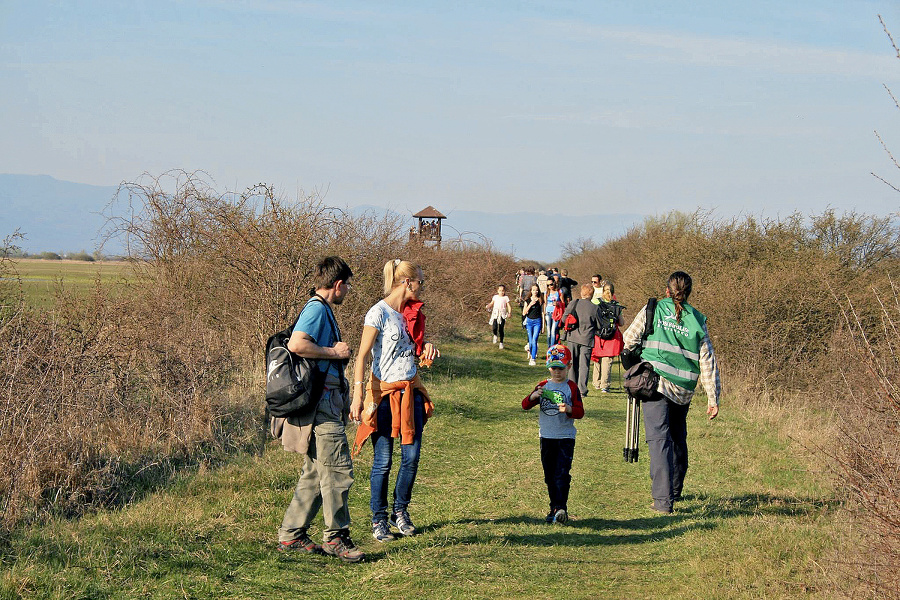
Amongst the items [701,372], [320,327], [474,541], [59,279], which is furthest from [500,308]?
[320,327]

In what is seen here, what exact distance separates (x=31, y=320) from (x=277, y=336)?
14.6ft

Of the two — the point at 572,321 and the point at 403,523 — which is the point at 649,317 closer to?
the point at 403,523

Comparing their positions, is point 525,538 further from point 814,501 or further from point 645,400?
point 814,501

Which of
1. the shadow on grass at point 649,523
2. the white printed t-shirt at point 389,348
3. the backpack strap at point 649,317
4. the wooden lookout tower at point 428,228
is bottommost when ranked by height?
the shadow on grass at point 649,523

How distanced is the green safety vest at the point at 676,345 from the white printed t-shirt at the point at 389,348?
2.38 m

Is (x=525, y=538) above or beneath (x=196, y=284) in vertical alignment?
beneath

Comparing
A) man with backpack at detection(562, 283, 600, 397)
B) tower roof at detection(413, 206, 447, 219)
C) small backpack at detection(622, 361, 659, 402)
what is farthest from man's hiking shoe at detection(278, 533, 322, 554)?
tower roof at detection(413, 206, 447, 219)

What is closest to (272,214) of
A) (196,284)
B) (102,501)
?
(196,284)

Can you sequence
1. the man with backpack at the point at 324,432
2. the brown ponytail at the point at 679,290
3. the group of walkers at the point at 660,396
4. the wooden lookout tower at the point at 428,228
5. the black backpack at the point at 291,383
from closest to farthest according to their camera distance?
the black backpack at the point at 291,383 < the man with backpack at the point at 324,432 < the group of walkers at the point at 660,396 < the brown ponytail at the point at 679,290 < the wooden lookout tower at the point at 428,228

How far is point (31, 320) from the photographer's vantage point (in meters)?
8.57

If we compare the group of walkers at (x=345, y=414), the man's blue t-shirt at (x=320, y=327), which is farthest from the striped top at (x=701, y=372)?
the man's blue t-shirt at (x=320, y=327)

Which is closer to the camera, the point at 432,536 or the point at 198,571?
the point at 198,571

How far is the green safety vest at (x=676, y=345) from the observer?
7.10 meters

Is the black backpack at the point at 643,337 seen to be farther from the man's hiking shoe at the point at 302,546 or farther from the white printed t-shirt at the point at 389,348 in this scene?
the man's hiking shoe at the point at 302,546
